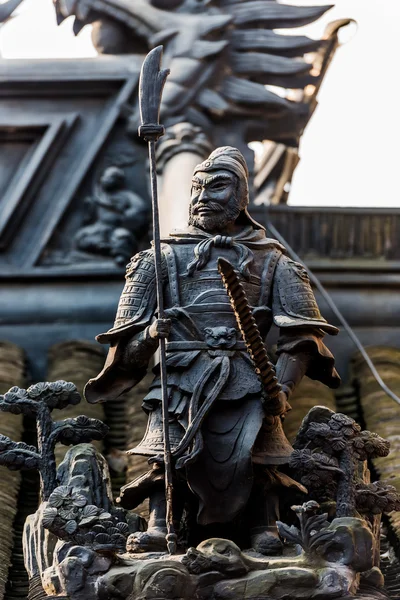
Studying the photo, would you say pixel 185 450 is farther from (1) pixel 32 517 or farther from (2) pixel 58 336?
(2) pixel 58 336

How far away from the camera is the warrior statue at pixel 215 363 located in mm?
15055

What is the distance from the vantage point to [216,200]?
1582cm

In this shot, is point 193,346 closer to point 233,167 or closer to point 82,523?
point 233,167

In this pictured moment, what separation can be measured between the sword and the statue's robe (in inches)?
7.7

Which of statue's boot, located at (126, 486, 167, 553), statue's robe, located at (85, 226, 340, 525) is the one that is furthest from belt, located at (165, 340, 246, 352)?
statue's boot, located at (126, 486, 167, 553)

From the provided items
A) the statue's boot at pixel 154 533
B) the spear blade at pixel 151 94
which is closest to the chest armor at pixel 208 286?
the spear blade at pixel 151 94

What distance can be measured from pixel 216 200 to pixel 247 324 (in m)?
1.24

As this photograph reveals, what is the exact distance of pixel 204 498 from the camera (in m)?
15.0

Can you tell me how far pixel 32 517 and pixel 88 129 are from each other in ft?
28.7

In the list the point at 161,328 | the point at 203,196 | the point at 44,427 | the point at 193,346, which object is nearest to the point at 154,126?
the point at 203,196

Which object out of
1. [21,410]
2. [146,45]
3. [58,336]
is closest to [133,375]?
[21,410]

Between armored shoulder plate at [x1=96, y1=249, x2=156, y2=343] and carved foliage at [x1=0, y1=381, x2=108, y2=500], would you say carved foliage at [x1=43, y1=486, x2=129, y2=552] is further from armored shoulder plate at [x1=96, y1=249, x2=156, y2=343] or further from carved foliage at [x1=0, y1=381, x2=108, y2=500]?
armored shoulder plate at [x1=96, y1=249, x2=156, y2=343]

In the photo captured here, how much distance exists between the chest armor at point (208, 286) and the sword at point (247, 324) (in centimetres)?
43

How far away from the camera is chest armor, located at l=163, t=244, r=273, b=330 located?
1549 cm
